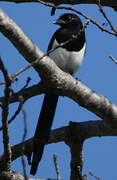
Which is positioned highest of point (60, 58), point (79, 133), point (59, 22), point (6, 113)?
point (59, 22)

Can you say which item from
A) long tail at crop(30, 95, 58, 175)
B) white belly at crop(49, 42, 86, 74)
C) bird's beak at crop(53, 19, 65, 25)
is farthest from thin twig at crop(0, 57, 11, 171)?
bird's beak at crop(53, 19, 65, 25)

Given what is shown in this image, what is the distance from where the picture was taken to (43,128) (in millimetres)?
3135

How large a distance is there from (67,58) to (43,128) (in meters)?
0.65

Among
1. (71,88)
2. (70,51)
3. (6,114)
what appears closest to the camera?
(6,114)

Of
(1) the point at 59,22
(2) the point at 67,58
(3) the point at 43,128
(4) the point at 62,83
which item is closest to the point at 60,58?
(2) the point at 67,58

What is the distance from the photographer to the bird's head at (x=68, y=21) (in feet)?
12.7

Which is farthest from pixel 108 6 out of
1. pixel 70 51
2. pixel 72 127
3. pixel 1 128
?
pixel 1 128

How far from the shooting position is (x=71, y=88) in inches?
99.1

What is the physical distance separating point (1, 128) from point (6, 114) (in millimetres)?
156

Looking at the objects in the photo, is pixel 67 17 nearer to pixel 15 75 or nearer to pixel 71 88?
pixel 71 88

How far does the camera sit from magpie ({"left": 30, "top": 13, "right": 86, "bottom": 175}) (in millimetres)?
3027

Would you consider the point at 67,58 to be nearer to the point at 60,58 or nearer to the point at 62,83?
the point at 60,58

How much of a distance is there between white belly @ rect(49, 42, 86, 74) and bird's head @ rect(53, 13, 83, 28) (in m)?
0.27

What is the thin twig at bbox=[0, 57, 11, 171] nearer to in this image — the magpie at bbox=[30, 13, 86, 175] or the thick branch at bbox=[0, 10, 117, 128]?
the thick branch at bbox=[0, 10, 117, 128]
